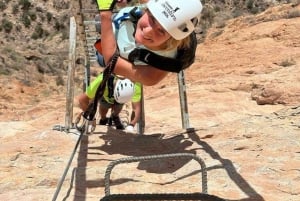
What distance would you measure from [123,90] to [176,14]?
2311mm

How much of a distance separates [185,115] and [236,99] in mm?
1625

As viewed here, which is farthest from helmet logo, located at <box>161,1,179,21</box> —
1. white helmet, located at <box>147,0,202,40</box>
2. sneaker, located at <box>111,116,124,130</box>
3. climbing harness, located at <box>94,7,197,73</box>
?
sneaker, located at <box>111,116,124,130</box>

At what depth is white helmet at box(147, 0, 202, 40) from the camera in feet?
6.66

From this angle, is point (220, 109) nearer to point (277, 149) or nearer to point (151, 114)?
point (151, 114)

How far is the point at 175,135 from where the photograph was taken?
4.07 metres

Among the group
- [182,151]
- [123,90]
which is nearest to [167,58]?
[182,151]

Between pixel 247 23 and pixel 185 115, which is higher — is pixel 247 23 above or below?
above

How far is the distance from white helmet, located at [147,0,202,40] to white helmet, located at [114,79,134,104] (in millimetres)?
2230

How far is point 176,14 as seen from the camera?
2.05m

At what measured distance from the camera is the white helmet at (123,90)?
4.31 m

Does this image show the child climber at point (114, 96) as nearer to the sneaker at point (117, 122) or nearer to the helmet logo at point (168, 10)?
the sneaker at point (117, 122)

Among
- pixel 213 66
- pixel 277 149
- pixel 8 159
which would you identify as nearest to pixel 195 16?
pixel 277 149

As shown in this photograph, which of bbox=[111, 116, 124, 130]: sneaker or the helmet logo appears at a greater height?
the helmet logo

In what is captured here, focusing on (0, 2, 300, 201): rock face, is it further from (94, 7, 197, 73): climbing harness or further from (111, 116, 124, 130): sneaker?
(94, 7, 197, 73): climbing harness
